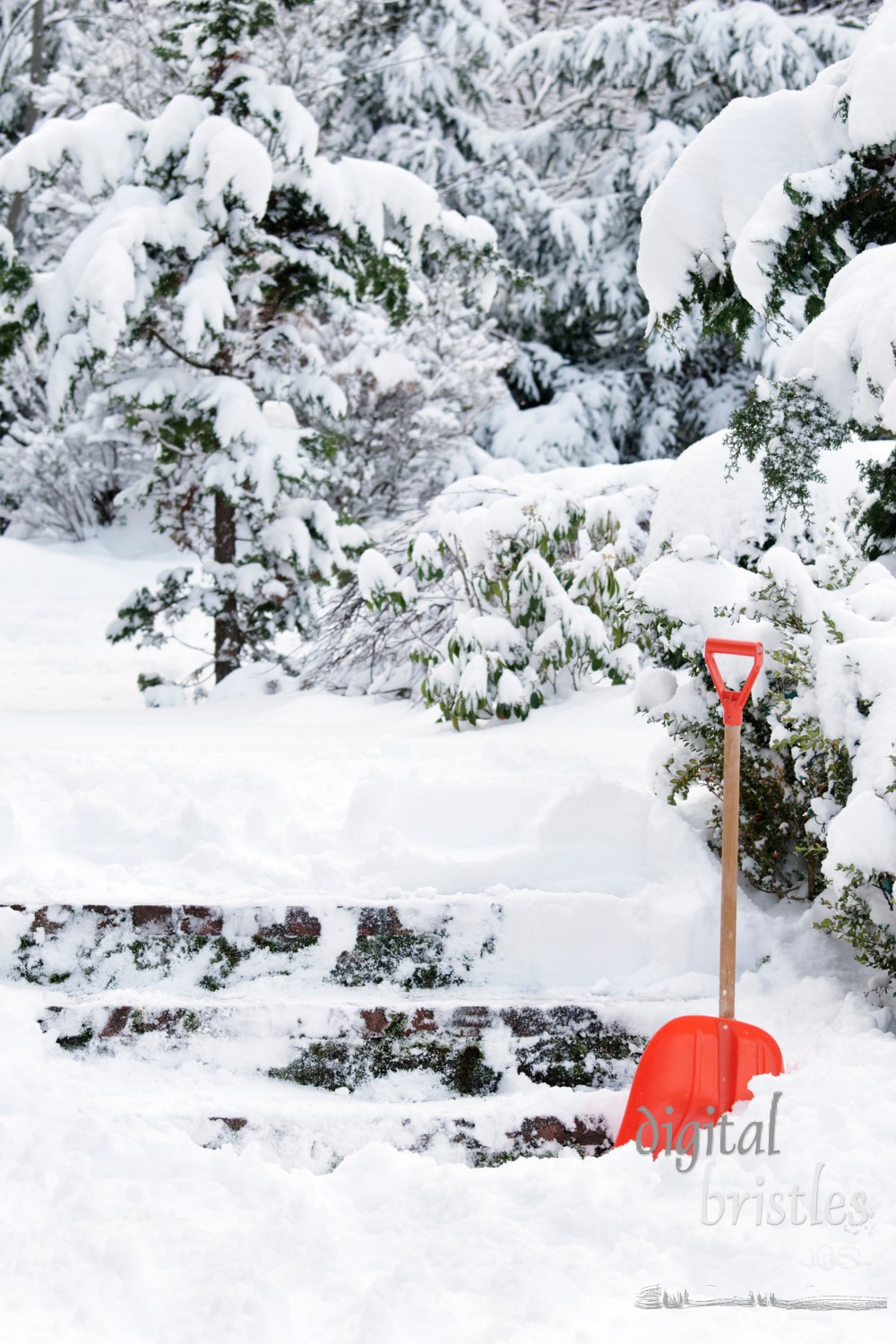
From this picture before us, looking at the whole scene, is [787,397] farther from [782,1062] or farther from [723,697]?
[782,1062]

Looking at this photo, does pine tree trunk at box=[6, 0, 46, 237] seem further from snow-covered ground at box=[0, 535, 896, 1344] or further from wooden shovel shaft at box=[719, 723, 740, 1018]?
wooden shovel shaft at box=[719, 723, 740, 1018]

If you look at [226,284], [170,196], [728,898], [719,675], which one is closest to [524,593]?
[226,284]

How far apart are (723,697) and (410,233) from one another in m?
4.12

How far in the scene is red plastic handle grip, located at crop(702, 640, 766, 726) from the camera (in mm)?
2297

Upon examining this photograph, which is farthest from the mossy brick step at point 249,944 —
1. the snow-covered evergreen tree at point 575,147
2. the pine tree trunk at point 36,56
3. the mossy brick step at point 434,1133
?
the pine tree trunk at point 36,56

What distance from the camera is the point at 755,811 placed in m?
2.82

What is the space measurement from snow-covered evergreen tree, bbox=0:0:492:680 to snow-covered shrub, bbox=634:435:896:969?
281cm

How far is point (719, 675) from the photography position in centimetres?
232

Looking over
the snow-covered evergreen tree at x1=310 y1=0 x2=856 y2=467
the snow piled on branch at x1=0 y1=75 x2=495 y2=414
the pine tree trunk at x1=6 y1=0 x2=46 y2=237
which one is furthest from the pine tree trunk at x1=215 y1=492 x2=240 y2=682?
the pine tree trunk at x1=6 y1=0 x2=46 y2=237

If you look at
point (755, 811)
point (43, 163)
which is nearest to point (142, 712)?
point (43, 163)

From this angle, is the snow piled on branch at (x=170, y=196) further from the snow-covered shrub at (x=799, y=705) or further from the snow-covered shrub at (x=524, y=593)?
the snow-covered shrub at (x=799, y=705)

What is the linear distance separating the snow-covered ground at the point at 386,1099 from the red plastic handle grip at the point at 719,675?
630 millimetres

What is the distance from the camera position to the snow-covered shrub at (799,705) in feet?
→ 7.75

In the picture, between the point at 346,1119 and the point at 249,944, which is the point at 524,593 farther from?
the point at 346,1119
